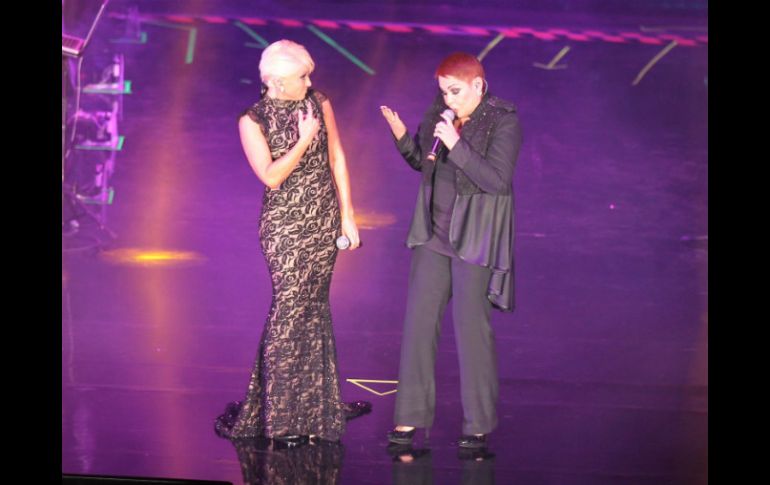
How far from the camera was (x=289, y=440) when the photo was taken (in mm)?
4539

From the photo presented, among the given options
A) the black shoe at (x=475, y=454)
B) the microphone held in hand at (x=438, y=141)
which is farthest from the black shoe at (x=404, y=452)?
the microphone held in hand at (x=438, y=141)

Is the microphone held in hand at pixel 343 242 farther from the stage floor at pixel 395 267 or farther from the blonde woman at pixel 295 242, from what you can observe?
the stage floor at pixel 395 267

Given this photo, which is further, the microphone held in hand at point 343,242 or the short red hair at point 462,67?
the microphone held in hand at point 343,242

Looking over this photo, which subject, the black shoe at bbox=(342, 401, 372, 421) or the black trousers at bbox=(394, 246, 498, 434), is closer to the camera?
the black trousers at bbox=(394, 246, 498, 434)

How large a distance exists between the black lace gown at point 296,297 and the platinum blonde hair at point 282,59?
0.12 meters

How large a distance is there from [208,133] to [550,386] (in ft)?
14.2

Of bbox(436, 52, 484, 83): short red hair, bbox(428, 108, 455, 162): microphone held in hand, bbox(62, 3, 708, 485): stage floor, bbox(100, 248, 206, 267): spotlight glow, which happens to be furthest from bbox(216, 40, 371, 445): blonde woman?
bbox(100, 248, 206, 267): spotlight glow

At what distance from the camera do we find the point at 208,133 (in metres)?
8.89

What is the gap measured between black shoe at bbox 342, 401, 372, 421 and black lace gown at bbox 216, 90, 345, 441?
0.28 meters

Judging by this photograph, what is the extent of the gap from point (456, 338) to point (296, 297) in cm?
61

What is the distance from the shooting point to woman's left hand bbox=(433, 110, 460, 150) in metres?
4.30

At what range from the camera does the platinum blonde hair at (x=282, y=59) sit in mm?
4422

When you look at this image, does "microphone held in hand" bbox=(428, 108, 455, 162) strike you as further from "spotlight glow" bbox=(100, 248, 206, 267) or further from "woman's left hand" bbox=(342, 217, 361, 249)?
"spotlight glow" bbox=(100, 248, 206, 267)
